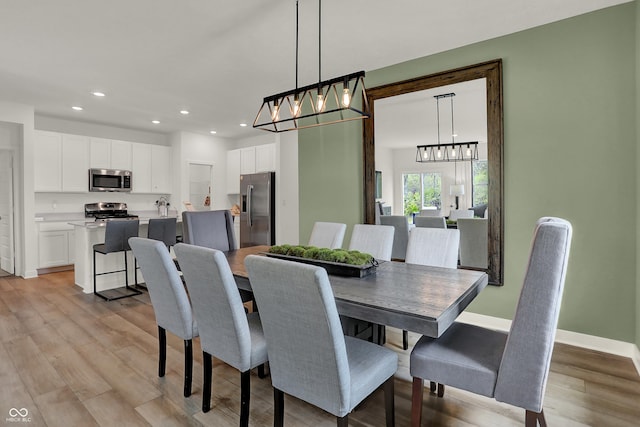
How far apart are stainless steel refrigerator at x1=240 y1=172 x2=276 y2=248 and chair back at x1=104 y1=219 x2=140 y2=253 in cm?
236

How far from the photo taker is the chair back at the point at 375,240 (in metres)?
2.81

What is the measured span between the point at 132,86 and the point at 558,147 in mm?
4576

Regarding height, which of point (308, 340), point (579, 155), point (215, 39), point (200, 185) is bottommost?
point (308, 340)

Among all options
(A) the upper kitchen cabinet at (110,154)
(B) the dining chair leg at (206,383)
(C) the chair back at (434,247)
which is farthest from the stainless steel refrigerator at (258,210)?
(B) the dining chair leg at (206,383)

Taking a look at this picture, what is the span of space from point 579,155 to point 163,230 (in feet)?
14.3

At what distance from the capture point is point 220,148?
24.9 ft

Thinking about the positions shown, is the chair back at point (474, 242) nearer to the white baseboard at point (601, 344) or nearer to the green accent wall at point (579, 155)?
the green accent wall at point (579, 155)

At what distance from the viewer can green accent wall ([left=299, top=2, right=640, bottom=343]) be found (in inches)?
99.7

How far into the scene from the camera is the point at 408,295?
162cm

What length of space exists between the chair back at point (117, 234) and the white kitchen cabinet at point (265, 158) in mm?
3025

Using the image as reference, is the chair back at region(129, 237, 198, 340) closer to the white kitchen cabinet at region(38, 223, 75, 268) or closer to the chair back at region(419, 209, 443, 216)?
the chair back at region(419, 209, 443, 216)

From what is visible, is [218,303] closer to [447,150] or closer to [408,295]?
[408,295]

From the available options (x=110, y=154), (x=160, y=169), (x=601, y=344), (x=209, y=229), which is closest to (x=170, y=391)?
(x=209, y=229)

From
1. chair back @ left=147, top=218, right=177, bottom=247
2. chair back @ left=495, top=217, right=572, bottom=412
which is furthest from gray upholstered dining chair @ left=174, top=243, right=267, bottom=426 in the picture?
chair back @ left=147, top=218, right=177, bottom=247
